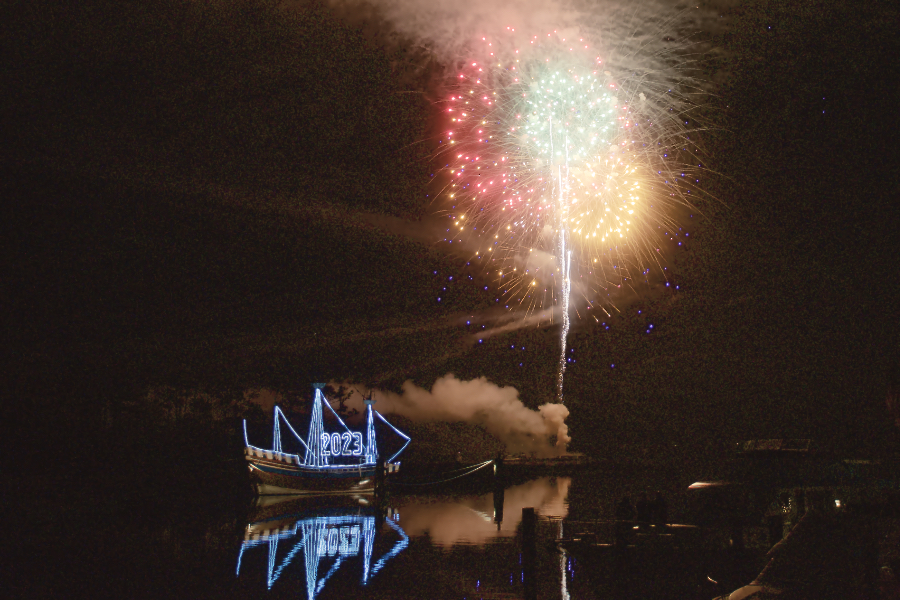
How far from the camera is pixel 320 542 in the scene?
16.2m

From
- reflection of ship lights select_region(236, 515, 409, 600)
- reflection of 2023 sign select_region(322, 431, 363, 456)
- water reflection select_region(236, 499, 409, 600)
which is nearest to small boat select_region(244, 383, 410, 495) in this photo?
reflection of 2023 sign select_region(322, 431, 363, 456)

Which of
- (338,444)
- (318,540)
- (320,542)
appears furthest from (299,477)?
(320,542)

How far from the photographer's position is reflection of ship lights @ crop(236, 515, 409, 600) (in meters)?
12.2

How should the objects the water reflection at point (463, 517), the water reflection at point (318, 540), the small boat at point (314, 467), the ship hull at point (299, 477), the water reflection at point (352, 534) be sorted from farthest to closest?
the small boat at point (314, 467) < the ship hull at point (299, 477) < the water reflection at point (463, 517) < the water reflection at point (318, 540) < the water reflection at point (352, 534)

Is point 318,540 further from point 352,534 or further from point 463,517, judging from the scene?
point 463,517

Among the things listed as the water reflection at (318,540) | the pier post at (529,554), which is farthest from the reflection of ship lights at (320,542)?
the pier post at (529,554)

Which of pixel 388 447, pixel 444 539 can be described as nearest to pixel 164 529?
pixel 444 539

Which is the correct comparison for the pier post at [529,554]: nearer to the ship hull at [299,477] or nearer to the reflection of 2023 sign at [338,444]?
the ship hull at [299,477]

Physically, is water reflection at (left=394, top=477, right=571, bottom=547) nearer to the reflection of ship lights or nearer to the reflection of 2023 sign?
the reflection of ship lights

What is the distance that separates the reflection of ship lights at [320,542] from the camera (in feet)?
39.9

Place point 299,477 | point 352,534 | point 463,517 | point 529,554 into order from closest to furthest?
point 529,554, point 352,534, point 463,517, point 299,477

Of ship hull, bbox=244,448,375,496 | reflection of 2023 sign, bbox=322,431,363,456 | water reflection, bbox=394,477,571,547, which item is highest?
reflection of 2023 sign, bbox=322,431,363,456

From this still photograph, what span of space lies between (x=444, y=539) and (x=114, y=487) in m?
21.7

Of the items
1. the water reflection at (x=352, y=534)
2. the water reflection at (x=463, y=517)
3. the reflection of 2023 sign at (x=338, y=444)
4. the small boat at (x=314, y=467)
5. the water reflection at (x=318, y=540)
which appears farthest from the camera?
the reflection of 2023 sign at (x=338, y=444)
